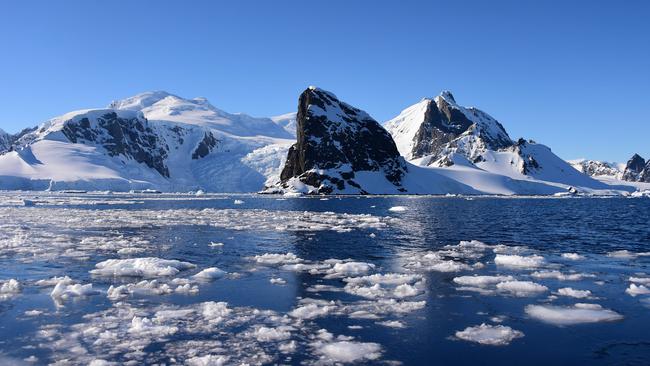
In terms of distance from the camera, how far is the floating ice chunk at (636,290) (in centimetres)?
1903

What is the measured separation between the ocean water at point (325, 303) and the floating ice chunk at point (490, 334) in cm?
6

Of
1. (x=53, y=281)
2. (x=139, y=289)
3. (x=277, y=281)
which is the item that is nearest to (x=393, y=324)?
(x=277, y=281)

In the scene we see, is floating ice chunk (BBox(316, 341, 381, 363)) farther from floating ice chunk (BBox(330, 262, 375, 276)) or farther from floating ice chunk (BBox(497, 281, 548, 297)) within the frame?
floating ice chunk (BBox(330, 262, 375, 276))

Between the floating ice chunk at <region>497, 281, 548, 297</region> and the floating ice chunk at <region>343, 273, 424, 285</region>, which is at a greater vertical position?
the floating ice chunk at <region>497, 281, 548, 297</region>

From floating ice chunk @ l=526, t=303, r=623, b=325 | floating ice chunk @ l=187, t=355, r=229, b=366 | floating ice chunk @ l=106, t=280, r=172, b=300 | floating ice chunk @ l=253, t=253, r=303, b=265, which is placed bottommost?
floating ice chunk @ l=106, t=280, r=172, b=300

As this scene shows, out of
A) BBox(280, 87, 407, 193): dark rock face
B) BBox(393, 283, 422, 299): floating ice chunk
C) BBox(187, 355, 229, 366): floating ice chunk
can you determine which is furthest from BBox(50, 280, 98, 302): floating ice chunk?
BBox(280, 87, 407, 193): dark rock face

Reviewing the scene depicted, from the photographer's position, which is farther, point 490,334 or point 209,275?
point 209,275

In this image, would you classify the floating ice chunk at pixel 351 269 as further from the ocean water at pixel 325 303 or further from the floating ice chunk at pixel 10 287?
the floating ice chunk at pixel 10 287

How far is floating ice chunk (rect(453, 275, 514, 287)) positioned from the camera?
21172 mm

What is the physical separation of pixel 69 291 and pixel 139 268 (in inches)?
189

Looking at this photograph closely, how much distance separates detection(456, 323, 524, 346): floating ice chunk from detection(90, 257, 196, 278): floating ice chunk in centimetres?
1419

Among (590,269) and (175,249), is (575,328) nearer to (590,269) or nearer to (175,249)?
(590,269)

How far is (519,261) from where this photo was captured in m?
26.3

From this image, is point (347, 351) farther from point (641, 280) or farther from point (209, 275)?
point (641, 280)
